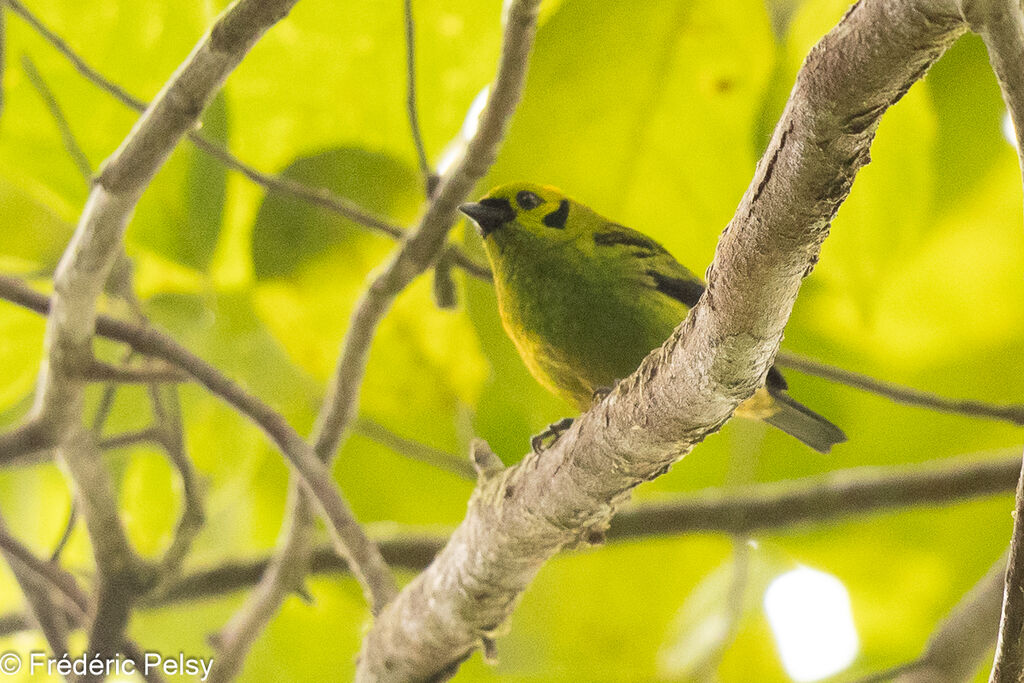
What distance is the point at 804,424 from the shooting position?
3.39 ft

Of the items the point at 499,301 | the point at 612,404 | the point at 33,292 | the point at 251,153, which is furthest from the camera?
the point at 251,153

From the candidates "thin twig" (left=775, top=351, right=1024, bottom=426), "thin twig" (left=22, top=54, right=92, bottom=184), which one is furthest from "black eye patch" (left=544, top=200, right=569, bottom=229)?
"thin twig" (left=22, top=54, right=92, bottom=184)

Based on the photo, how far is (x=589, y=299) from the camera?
0.98 metres

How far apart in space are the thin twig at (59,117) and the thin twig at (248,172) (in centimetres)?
6

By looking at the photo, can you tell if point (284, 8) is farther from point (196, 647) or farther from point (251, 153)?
point (196, 647)

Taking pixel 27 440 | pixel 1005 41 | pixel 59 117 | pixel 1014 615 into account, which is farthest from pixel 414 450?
pixel 1005 41

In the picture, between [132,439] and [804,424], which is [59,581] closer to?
[132,439]

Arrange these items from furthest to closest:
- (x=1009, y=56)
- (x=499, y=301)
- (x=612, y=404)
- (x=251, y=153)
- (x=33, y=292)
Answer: (x=251, y=153) < (x=499, y=301) < (x=33, y=292) < (x=612, y=404) < (x=1009, y=56)

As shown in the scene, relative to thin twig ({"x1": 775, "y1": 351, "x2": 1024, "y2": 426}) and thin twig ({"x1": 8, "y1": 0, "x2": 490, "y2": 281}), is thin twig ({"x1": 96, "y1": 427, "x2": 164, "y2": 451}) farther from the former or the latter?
thin twig ({"x1": 775, "y1": 351, "x2": 1024, "y2": 426})

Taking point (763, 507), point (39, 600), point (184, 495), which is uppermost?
point (763, 507)

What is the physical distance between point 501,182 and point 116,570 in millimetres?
582

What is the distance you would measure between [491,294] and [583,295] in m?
→ 0.14

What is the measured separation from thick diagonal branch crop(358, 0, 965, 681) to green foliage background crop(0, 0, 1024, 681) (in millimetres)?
260

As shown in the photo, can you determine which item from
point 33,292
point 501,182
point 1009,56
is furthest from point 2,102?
point 1009,56
